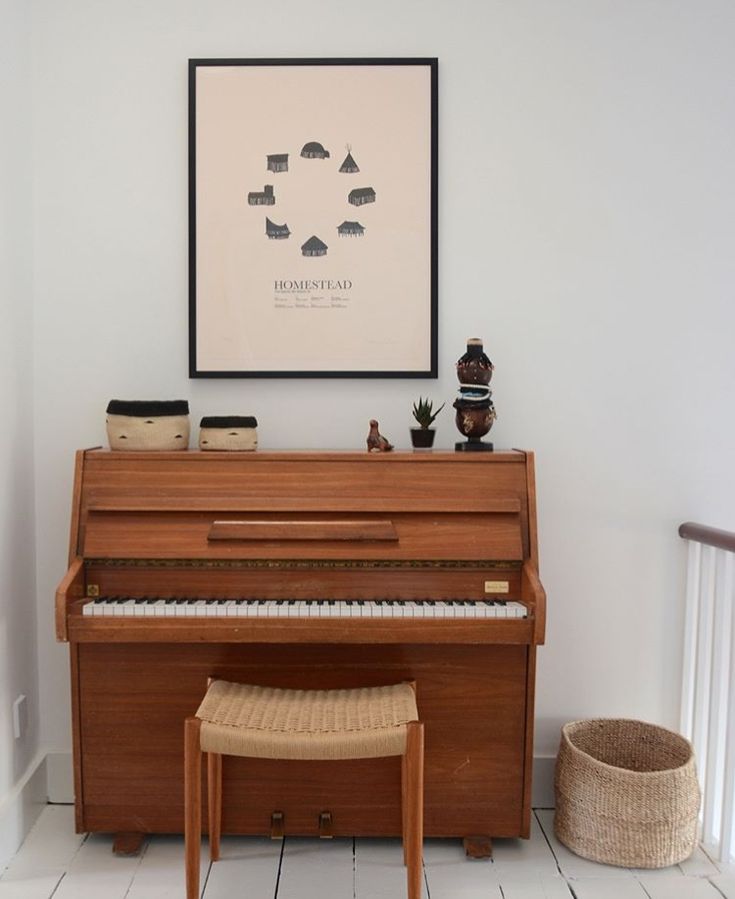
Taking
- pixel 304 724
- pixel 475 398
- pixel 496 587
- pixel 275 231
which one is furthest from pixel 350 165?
pixel 304 724

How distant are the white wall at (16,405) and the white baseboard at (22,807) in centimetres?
2

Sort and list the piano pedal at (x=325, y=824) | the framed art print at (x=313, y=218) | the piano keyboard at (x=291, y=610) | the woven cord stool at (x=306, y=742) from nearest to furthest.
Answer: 1. the woven cord stool at (x=306, y=742)
2. the piano keyboard at (x=291, y=610)
3. the piano pedal at (x=325, y=824)
4. the framed art print at (x=313, y=218)

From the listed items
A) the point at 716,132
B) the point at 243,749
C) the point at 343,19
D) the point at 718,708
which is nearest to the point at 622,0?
the point at 716,132

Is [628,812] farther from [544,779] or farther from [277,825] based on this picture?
[277,825]

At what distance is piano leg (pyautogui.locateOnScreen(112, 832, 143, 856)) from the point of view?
7.87 feet

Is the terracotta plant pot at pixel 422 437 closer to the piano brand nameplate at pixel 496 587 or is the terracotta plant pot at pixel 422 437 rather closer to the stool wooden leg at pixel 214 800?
the piano brand nameplate at pixel 496 587

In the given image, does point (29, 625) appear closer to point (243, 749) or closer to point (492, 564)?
point (243, 749)

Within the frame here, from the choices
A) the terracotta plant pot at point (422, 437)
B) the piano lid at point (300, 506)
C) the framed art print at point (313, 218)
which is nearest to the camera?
the piano lid at point (300, 506)

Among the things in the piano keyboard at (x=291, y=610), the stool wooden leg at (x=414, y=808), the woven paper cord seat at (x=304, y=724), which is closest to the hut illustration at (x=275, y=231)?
the piano keyboard at (x=291, y=610)

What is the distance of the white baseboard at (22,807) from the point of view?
239 centimetres

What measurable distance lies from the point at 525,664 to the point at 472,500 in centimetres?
48

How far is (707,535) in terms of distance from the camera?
2514 millimetres

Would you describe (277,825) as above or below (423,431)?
below

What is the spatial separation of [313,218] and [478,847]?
1.94 meters
